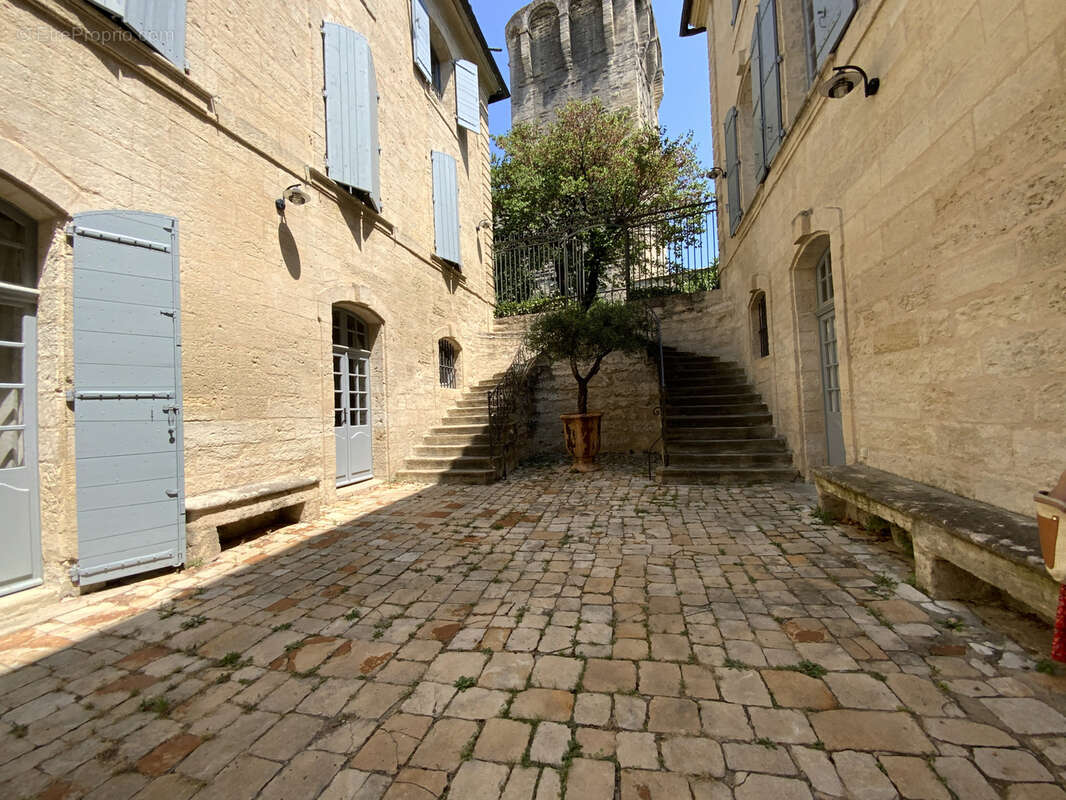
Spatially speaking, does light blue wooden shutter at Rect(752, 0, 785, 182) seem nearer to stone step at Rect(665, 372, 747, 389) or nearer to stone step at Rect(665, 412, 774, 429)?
stone step at Rect(665, 372, 747, 389)

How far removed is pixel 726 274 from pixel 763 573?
7439mm

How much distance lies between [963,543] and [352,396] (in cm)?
633

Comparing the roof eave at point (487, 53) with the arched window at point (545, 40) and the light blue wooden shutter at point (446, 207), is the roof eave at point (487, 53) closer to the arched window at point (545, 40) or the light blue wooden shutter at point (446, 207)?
the light blue wooden shutter at point (446, 207)

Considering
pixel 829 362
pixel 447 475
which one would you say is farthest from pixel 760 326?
pixel 447 475

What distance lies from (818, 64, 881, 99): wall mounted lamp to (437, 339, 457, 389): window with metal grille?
662cm

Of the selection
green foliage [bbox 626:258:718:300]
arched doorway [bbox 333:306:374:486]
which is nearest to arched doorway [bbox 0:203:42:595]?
arched doorway [bbox 333:306:374:486]

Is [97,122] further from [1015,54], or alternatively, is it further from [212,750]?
[1015,54]

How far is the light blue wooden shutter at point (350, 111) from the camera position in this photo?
5645 mm

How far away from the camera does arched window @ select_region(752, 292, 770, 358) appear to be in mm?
7219

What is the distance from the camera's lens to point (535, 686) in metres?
1.93

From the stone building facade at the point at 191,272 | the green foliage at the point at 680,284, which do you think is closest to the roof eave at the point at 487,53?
the stone building facade at the point at 191,272

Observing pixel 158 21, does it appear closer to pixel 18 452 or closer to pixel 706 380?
pixel 18 452

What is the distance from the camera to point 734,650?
214 cm

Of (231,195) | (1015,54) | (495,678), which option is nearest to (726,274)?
(1015,54)
